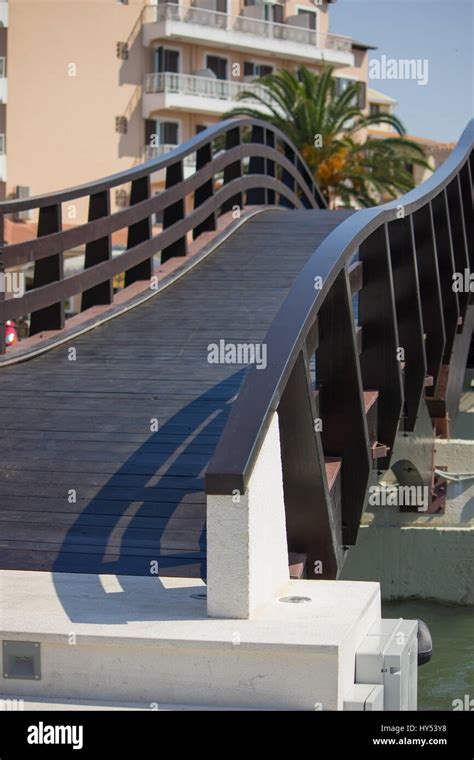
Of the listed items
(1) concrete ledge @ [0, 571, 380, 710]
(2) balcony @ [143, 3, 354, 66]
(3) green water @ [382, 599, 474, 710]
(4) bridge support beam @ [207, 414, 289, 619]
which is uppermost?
(2) balcony @ [143, 3, 354, 66]

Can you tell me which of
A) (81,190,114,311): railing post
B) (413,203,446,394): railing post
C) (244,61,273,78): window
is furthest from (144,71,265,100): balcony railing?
(81,190,114,311): railing post

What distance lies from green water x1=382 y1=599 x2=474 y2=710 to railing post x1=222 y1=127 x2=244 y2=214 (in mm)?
5174

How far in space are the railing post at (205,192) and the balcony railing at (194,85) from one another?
3154cm

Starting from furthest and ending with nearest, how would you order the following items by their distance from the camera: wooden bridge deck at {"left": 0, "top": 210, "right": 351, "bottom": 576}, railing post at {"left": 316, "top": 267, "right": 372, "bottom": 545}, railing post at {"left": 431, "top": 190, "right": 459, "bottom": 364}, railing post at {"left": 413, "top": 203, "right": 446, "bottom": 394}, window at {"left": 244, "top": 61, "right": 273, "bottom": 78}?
1. window at {"left": 244, "top": 61, "right": 273, "bottom": 78}
2. railing post at {"left": 431, "top": 190, "right": 459, "bottom": 364}
3. railing post at {"left": 413, "top": 203, "right": 446, "bottom": 394}
4. railing post at {"left": 316, "top": 267, "right": 372, "bottom": 545}
5. wooden bridge deck at {"left": 0, "top": 210, "right": 351, "bottom": 576}

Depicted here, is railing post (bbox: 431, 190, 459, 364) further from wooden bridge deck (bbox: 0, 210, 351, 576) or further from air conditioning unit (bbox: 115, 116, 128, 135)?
air conditioning unit (bbox: 115, 116, 128, 135)

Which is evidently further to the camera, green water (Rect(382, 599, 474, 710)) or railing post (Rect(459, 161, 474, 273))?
railing post (Rect(459, 161, 474, 273))

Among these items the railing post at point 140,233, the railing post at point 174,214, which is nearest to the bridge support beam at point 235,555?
the railing post at point 140,233

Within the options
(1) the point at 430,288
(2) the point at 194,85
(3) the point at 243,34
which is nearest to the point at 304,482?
(1) the point at 430,288

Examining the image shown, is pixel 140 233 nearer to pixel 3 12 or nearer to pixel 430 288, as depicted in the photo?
pixel 430 288

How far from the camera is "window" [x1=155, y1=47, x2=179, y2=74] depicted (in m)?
47.8

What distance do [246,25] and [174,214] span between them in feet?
126

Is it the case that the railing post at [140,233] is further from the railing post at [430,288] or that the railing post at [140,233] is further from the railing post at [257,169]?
the railing post at [257,169]

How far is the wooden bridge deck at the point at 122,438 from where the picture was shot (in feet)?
19.3

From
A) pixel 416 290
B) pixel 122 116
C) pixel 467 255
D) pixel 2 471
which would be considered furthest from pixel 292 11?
pixel 2 471
